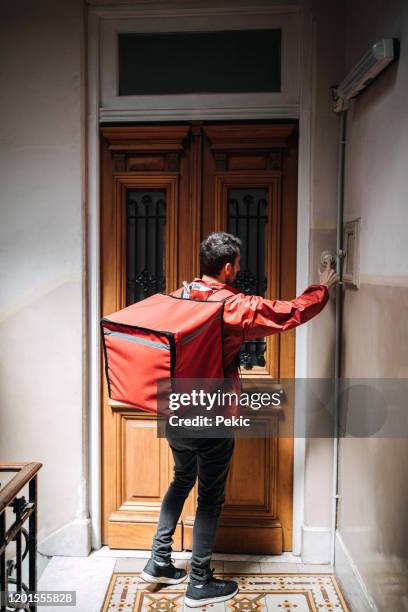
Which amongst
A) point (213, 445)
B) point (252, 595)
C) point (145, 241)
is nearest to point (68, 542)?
point (252, 595)

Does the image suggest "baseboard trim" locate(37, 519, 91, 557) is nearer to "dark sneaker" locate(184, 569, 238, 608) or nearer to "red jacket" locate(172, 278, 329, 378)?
"dark sneaker" locate(184, 569, 238, 608)

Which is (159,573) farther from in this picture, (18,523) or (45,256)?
(45,256)

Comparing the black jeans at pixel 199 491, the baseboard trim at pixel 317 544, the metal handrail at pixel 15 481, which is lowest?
the baseboard trim at pixel 317 544

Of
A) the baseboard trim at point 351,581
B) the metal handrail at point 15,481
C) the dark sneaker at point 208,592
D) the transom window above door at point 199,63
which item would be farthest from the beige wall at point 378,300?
the metal handrail at point 15,481

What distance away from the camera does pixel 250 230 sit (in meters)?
3.04

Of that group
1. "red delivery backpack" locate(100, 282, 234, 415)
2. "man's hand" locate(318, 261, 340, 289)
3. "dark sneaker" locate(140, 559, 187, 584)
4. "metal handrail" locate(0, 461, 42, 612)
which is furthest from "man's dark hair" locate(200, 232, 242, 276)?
"dark sneaker" locate(140, 559, 187, 584)

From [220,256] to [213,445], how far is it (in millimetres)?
773

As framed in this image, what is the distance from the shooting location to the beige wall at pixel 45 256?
2926mm

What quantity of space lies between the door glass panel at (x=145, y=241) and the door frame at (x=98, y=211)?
161 millimetres

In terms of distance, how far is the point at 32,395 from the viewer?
305cm

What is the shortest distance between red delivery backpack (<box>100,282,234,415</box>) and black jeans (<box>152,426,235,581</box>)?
9.6 inches
